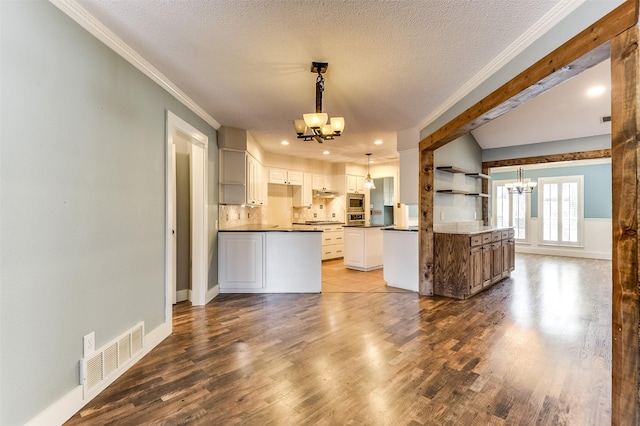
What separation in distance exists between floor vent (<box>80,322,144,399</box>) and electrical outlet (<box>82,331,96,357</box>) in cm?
3

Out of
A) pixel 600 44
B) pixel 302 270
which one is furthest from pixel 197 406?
pixel 600 44

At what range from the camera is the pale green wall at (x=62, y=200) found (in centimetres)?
150

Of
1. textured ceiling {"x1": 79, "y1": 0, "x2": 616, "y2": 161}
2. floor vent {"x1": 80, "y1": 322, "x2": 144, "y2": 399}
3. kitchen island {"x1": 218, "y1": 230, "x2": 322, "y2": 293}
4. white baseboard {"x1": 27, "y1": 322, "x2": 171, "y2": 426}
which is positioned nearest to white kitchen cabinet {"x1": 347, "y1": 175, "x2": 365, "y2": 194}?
kitchen island {"x1": 218, "y1": 230, "x2": 322, "y2": 293}

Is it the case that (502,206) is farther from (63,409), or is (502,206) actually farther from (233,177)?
(63,409)

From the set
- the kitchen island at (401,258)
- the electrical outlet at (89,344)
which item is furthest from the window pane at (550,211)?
the electrical outlet at (89,344)

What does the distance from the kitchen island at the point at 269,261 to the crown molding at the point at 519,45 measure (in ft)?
8.60

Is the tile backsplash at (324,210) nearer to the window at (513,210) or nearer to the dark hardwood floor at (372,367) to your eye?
the dark hardwood floor at (372,367)

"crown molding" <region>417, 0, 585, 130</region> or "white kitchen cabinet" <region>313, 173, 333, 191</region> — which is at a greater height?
"crown molding" <region>417, 0, 585, 130</region>

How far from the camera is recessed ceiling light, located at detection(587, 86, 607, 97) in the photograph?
3465 mm

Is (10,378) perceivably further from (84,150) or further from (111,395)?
(84,150)

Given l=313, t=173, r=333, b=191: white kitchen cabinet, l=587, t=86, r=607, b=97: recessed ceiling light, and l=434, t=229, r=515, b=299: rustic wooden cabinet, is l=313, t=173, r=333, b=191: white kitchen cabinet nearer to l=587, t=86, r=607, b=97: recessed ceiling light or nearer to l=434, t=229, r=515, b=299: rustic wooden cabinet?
l=434, t=229, r=515, b=299: rustic wooden cabinet

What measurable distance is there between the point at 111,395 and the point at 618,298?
10.1 ft

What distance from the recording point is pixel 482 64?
103 inches

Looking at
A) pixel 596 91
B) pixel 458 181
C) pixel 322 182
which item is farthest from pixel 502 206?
pixel 596 91
